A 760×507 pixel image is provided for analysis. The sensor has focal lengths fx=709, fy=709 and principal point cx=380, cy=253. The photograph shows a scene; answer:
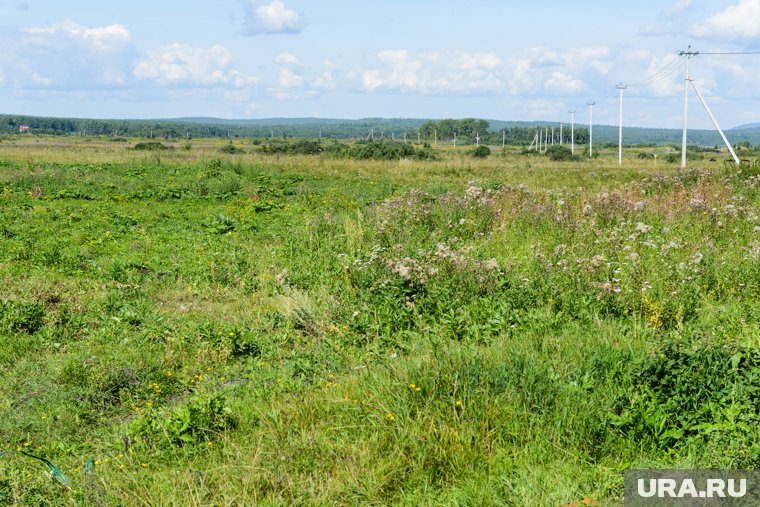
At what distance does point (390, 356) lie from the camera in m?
5.80

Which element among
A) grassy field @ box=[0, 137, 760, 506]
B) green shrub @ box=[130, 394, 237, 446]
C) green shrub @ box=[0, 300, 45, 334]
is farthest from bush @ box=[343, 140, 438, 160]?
green shrub @ box=[130, 394, 237, 446]

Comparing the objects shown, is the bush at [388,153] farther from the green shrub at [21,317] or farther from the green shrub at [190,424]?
the green shrub at [190,424]

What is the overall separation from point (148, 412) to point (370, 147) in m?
44.1

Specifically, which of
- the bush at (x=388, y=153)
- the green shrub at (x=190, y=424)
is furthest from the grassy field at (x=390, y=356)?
the bush at (x=388, y=153)

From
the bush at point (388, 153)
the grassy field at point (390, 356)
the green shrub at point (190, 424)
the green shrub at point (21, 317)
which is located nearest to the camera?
the grassy field at point (390, 356)

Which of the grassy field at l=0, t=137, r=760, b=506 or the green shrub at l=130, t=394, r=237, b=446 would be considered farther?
the green shrub at l=130, t=394, r=237, b=446

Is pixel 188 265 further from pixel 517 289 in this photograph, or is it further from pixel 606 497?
pixel 606 497

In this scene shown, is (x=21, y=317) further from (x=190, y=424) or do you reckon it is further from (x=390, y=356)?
(x=390, y=356)

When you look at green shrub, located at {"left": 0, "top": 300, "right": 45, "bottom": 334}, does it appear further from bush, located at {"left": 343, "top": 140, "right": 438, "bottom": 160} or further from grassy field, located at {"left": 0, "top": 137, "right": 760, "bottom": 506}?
bush, located at {"left": 343, "top": 140, "right": 438, "bottom": 160}

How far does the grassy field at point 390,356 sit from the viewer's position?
13.4ft

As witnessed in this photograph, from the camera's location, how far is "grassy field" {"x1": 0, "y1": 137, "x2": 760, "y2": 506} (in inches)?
161

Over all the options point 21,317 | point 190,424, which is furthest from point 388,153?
point 190,424

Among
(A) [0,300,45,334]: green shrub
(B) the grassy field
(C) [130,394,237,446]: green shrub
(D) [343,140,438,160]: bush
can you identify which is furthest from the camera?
(D) [343,140,438,160]: bush

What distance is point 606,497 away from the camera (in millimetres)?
3754
